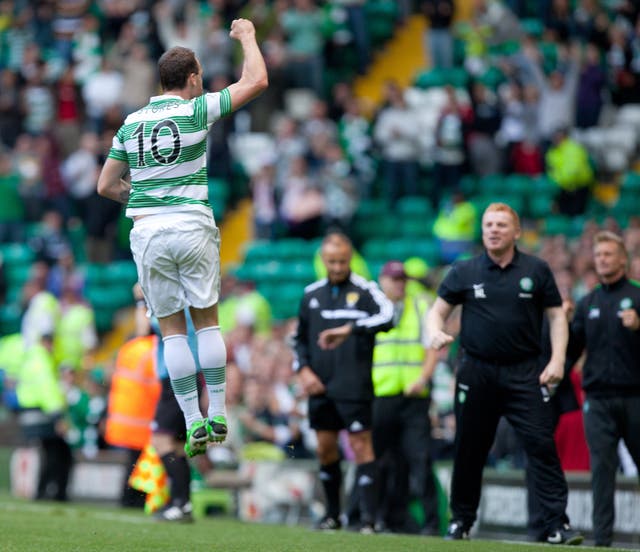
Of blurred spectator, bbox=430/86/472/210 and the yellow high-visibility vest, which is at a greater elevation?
blurred spectator, bbox=430/86/472/210

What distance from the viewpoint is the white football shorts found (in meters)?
8.75

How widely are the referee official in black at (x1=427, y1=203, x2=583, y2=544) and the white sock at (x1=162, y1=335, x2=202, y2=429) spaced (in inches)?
67.2

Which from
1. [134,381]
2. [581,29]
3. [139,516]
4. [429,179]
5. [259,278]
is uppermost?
[581,29]

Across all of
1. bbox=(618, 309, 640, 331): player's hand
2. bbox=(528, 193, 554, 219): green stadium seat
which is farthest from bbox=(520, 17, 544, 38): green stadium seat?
bbox=(618, 309, 640, 331): player's hand

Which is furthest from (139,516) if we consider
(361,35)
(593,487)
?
(361,35)

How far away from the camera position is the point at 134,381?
561 inches

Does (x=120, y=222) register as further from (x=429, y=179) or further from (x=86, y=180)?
(x=429, y=179)

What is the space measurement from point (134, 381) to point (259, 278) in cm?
691

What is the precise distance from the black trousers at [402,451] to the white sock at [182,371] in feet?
13.8

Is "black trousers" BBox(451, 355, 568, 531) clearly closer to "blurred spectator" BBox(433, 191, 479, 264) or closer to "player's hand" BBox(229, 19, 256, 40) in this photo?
Answer: "player's hand" BBox(229, 19, 256, 40)

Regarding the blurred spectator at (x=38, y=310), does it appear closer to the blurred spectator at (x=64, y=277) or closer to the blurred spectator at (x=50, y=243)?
the blurred spectator at (x=64, y=277)

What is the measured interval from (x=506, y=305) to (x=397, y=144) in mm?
10724

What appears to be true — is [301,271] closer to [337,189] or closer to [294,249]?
[294,249]

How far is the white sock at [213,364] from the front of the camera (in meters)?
8.98
